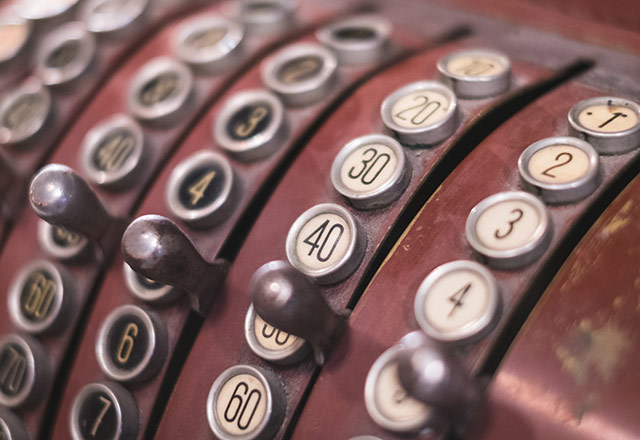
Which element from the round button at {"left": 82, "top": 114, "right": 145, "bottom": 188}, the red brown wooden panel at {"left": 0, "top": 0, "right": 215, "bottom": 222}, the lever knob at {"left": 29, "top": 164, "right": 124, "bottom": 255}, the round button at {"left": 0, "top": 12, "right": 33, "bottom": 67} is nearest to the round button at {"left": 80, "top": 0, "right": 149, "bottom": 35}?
the red brown wooden panel at {"left": 0, "top": 0, "right": 215, "bottom": 222}

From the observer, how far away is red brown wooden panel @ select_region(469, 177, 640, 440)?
0.69 meters

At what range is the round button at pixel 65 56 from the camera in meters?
1.29

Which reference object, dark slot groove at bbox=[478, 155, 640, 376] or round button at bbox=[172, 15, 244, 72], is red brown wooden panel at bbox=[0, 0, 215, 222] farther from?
dark slot groove at bbox=[478, 155, 640, 376]

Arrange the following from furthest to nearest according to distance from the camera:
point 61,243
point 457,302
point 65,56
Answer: point 65,56, point 61,243, point 457,302

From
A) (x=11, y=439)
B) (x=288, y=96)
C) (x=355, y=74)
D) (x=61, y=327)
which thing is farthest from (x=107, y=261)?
(x=355, y=74)

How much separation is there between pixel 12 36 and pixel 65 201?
69 centimetres

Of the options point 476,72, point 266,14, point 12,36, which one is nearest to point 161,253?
point 476,72

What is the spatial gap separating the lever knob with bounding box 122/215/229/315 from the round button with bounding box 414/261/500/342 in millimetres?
296

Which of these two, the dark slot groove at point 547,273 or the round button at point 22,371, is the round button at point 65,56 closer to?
the round button at point 22,371

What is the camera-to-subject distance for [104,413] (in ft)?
3.07

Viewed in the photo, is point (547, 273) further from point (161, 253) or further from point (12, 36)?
point (12, 36)

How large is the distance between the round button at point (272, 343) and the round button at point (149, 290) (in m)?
0.13

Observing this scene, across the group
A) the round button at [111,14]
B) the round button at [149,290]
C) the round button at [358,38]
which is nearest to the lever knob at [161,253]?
the round button at [149,290]

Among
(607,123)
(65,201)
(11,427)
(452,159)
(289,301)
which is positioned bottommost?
(11,427)
